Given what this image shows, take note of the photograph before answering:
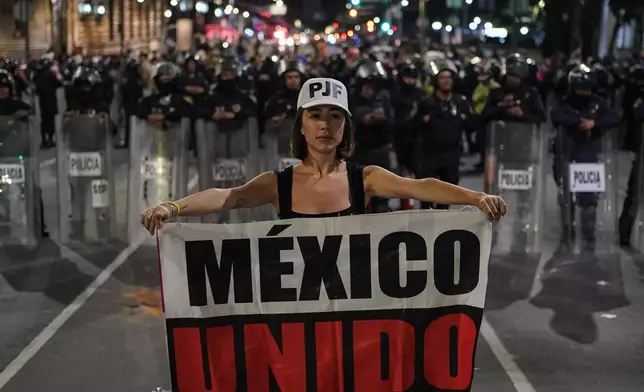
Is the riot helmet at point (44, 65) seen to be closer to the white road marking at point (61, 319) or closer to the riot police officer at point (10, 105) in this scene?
the riot police officer at point (10, 105)

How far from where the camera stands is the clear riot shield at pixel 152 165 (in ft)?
35.8

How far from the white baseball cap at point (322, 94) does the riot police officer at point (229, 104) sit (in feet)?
22.9

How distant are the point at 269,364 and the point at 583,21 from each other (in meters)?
37.1

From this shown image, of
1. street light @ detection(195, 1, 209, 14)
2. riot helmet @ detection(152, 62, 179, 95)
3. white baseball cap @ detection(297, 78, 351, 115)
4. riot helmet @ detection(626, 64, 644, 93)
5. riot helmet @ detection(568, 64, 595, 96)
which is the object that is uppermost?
street light @ detection(195, 1, 209, 14)

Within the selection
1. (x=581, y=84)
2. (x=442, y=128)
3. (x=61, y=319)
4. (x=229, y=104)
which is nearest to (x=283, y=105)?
(x=229, y=104)

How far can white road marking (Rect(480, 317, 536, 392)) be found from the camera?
20.6 ft

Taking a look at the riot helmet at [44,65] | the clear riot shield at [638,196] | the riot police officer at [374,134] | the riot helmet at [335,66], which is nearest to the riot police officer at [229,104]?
the riot police officer at [374,134]

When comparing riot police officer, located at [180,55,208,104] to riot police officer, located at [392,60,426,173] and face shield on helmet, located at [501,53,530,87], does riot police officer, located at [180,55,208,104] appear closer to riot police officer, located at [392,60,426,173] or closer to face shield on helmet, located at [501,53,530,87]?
riot police officer, located at [392,60,426,173]

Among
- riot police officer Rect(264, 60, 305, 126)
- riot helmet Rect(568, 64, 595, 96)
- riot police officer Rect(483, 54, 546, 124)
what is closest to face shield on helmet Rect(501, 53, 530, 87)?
riot police officer Rect(483, 54, 546, 124)

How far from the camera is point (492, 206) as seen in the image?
4.07 m

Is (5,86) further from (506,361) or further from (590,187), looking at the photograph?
(506,361)

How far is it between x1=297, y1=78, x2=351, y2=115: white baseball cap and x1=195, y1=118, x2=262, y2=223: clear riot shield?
22.5ft

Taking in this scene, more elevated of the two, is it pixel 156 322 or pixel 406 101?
pixel 406 101

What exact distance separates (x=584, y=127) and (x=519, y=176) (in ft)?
2.83
